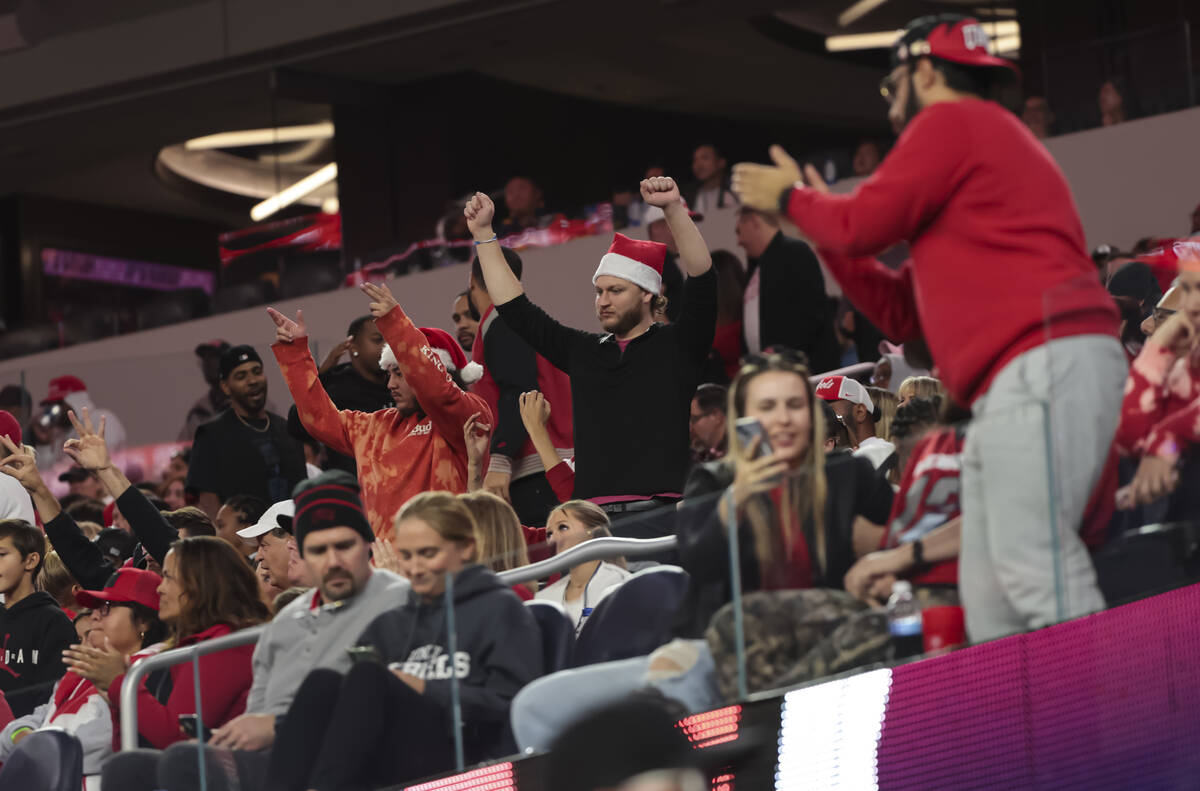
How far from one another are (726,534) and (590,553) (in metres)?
0.57


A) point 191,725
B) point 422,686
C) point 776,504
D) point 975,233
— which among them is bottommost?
point 191,725

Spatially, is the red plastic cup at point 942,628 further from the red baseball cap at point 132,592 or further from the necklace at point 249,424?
the necklace at point 249,424

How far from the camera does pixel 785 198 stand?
370cm

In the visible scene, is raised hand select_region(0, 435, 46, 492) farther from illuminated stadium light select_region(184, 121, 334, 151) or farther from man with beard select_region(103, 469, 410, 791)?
illuminated stadium light select_region(184, 121, 334, 151)

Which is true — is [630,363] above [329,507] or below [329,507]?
above

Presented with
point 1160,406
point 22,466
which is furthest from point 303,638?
point 22,466

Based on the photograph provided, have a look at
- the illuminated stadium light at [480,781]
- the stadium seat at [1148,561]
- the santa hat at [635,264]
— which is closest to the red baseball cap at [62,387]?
the santa hat at [635,264]

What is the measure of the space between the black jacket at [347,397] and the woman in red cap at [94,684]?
1367 millimetres

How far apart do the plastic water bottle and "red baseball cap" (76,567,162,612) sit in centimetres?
286

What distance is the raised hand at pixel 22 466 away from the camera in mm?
6867

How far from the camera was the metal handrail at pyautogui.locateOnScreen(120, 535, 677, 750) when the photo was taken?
395 cm

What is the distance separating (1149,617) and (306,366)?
3768mm

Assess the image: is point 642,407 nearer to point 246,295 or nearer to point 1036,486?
point 1036,486

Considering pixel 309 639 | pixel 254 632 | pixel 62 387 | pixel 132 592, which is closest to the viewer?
pixel 309 639
